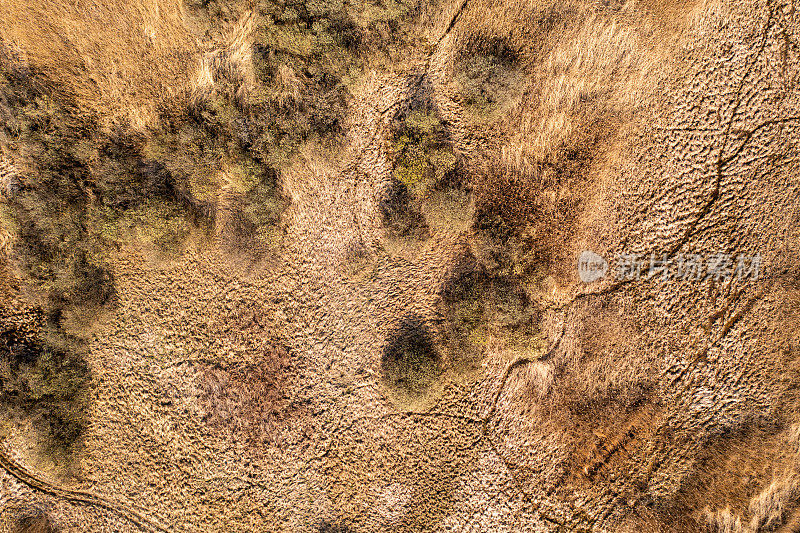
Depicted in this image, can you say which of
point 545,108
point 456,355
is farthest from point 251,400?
point 545,108

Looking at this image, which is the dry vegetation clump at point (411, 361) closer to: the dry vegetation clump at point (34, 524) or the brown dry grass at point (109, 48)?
the brown dry grass at point (109, 48)

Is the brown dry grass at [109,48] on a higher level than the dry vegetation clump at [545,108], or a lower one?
higher

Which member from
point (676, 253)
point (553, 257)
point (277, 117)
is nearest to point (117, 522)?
point (277, 117)

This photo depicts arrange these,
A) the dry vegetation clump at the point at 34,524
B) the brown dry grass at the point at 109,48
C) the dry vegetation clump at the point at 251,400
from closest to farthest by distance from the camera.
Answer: the brown dry grass at the point at 109,48
the dry vegetation clump at the point at 34,524
the dry vegetation clump at the point at 251,400

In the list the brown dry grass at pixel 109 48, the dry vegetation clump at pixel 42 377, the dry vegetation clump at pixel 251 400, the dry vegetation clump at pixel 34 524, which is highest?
the brown dry grass at pixel 109 48

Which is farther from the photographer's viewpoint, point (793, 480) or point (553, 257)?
point (553, 257)

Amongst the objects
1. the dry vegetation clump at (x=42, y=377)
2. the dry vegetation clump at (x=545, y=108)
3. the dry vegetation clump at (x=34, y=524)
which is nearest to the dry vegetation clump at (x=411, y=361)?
the dry vegetation clump at (x=545, y=108)

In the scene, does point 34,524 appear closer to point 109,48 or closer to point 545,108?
point 109,48

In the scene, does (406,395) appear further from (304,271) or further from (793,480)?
(793,480)
